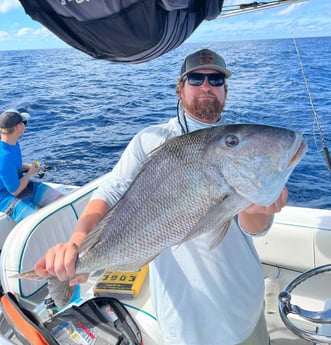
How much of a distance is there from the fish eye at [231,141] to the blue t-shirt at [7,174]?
12.5ft

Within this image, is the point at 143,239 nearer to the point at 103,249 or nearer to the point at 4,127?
the point at 103,249

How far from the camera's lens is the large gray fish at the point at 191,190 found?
1.20m

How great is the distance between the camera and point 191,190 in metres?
A: 1.24

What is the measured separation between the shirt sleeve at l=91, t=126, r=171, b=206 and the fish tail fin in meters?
0.39

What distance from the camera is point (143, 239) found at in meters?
1.27

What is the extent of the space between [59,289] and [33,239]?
1.77m

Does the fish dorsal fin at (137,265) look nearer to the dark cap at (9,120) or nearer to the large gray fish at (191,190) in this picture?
the large gray fish at (191,190)

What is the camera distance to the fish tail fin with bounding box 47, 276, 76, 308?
1367mm

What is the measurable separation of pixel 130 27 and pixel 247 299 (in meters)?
1.36

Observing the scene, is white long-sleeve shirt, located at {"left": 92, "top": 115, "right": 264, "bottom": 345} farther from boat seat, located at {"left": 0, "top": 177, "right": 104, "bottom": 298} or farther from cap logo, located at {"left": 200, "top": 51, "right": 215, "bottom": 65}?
boat seat, located at {"left": 0, "top": 177, "right": 104, "bottom": 298}

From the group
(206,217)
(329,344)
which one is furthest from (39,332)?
(329,344)

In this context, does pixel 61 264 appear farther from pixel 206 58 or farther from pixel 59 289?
pixel 206 58

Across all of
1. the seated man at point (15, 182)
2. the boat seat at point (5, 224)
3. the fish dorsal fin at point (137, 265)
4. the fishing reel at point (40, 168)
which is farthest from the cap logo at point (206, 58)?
the fishing reel at point (40, 168)

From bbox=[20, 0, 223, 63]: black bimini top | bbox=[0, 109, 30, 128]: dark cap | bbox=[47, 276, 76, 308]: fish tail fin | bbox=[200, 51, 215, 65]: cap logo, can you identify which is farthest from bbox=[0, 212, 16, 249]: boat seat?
→ bbox=[200, 51, 215, 65]: cap logo
